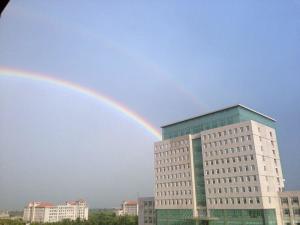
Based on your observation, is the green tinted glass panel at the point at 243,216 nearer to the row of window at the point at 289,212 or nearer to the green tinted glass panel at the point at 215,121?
the row of window at the point at 289,212

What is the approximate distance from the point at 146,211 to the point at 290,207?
127 ft

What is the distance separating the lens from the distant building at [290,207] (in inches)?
1939

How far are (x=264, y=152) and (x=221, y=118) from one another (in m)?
11.1

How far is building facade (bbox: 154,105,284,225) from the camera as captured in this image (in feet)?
170

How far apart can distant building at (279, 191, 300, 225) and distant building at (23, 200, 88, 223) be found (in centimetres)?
14655

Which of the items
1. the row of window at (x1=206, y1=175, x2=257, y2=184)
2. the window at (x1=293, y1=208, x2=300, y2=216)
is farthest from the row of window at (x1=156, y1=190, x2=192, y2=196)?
the window at (x1=293, y1=208, x2=300, y2=216)

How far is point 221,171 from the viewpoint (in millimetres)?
56875

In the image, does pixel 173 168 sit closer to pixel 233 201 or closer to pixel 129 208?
pixel 233 201

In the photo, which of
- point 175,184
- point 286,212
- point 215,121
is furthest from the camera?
point 175,184

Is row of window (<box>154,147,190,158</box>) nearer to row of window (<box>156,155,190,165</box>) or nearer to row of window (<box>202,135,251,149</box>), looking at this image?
row of window (<box>156,155,190,165</box>)

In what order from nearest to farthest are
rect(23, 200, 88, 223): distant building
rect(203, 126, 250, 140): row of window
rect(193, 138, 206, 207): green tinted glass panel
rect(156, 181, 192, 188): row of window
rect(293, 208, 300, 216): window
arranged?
rect(293, 208, 300, 216): window → rect(203, 126, 250, 140): row of window → rect(193, 138, 206, 207): green tinted glass panel → rect(156, 181, 192, 188): row of window → rect(23, 200, 88, 223): distant building

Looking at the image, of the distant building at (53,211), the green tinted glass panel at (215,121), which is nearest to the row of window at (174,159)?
the green tinted glass panel at (215,121)

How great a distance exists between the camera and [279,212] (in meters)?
51.5

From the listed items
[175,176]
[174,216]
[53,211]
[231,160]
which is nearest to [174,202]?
[174,216]
